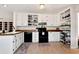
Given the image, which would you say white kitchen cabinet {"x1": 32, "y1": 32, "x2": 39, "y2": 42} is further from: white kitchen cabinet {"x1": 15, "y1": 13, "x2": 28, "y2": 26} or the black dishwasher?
white kitchen cabinet {"x1": 15, "y1": 13, "x2": 28, "y2": 26}

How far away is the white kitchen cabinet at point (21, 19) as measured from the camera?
952 cm

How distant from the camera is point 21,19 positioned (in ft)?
31.4

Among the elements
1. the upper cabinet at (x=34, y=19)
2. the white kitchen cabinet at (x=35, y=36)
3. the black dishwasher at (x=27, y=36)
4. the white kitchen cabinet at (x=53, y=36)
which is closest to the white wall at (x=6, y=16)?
the upper cabinet at (x=34, y=19)

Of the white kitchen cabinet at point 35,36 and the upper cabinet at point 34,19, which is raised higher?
the upper cabinet at point 34,19

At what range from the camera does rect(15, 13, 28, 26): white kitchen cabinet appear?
9.52 meters

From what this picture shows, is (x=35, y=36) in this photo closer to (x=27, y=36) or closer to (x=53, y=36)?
(x=27, y=36)

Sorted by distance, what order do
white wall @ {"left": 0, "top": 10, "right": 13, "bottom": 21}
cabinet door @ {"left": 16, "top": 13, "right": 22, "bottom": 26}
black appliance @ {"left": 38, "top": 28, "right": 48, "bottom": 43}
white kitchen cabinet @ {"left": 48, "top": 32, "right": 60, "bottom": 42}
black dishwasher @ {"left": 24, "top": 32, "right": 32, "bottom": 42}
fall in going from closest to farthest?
black dishwasher @ {"left": 24, "top": 32, "right": 32, "bottom": 42}
black appliance @ {"left": 38, "top": 28, "right": 48, "bottom": 43}
white kitchen cabinet @ {"left": 48, "top": 32, "right": 60, "bottom": 42}
cabinet door @ {"left": 16, "top": 13, "right": 22, "bottom": 26}
white wall @ {"left": 0, "top": 10, "right": 13, "bottom": 21}

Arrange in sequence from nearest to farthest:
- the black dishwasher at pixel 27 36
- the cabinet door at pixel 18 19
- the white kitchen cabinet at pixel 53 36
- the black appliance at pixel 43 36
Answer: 1. the black dishwasher at pixel 27 36
2. the black appliance at pixel 43 36
3. the white kitchen cabinet at pixel 53 36
4. the cabinet door at pixel 18 19

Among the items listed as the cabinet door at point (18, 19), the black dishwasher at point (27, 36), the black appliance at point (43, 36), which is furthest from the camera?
the cabinet door at point (18, 19)

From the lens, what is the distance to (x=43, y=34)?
9.26 metres

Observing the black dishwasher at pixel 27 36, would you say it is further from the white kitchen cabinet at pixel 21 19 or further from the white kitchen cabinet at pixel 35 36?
the white kitchen cabinet at pixel 21 19

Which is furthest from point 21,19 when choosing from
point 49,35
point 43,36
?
point 49,35

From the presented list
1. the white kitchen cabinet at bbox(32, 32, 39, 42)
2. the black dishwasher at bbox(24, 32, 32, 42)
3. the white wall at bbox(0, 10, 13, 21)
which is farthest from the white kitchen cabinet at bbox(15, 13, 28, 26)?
the white kitchen cabinet at bbox(32, 32, 39, 42)
